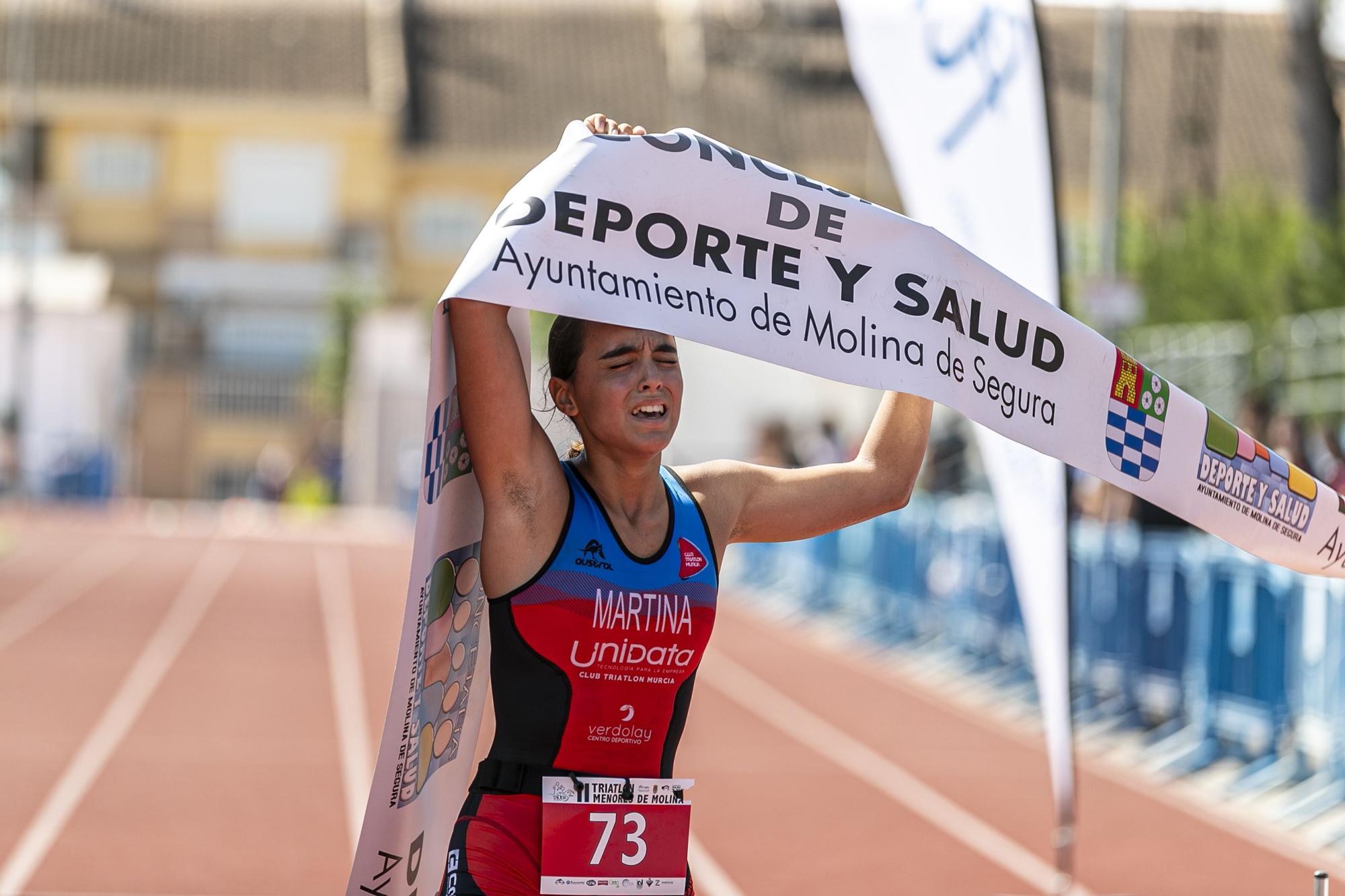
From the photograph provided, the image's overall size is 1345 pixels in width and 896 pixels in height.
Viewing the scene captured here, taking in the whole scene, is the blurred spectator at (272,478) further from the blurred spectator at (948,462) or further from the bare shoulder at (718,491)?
the bare shoulder at (718,491)

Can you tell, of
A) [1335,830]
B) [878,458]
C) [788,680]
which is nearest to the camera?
[878,458]

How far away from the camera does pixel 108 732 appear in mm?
11336

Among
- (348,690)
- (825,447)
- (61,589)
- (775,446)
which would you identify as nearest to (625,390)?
(348,690)

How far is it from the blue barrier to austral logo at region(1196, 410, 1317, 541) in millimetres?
1495

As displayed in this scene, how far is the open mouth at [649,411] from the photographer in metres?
3.26

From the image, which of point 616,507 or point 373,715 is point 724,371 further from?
point 616,507

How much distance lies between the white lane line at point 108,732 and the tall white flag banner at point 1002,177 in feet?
13.6

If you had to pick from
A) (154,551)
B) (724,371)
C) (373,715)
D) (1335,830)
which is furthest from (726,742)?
(724,371)

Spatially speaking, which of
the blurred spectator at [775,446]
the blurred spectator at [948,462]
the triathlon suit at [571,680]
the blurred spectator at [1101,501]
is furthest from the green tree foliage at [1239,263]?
the triathlon suit at [571,680]

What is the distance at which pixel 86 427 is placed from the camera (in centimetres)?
3866

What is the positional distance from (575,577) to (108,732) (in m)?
8.89

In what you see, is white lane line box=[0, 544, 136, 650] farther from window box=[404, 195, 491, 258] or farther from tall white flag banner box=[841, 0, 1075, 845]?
window box=[404, 195, 491, 258]

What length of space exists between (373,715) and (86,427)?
28296 mm

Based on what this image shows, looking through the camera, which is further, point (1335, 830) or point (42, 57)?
point (42, 57)
